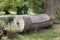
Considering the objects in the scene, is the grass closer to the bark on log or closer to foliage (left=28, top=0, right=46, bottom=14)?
the bark on log

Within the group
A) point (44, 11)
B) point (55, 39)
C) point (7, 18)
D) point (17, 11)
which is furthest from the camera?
point (44, 11)

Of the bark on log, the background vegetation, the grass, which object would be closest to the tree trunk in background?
the background vegetation

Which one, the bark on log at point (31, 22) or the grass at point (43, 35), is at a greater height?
the bark on log at point (31, 22)

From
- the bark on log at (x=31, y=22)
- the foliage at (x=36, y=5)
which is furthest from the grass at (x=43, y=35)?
the foliage at (x=36, y=5)

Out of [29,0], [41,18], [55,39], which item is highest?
[29,0]

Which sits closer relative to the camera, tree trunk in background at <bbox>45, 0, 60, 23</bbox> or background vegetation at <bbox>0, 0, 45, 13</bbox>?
background vegetation at <bbox>0, 0, 45, 13</bbox>

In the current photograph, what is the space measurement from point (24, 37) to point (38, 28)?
1062 mm

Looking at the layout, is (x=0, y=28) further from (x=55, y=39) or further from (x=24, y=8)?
(x=24, y=8)

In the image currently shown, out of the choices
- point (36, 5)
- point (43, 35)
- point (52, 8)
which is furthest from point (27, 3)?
point (43, 35)

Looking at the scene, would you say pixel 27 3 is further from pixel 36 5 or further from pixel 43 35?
pixel 43 35

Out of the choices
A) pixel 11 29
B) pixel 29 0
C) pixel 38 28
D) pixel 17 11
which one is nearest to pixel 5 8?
pixel 17 11

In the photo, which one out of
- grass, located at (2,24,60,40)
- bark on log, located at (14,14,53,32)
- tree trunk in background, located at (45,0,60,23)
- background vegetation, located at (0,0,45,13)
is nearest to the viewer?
grass, located at (2,24,60,40)

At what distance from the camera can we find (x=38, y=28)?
823 cm

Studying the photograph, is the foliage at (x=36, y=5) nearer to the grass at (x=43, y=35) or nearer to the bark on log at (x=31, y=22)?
the bark on log at (x=31, y=22)
